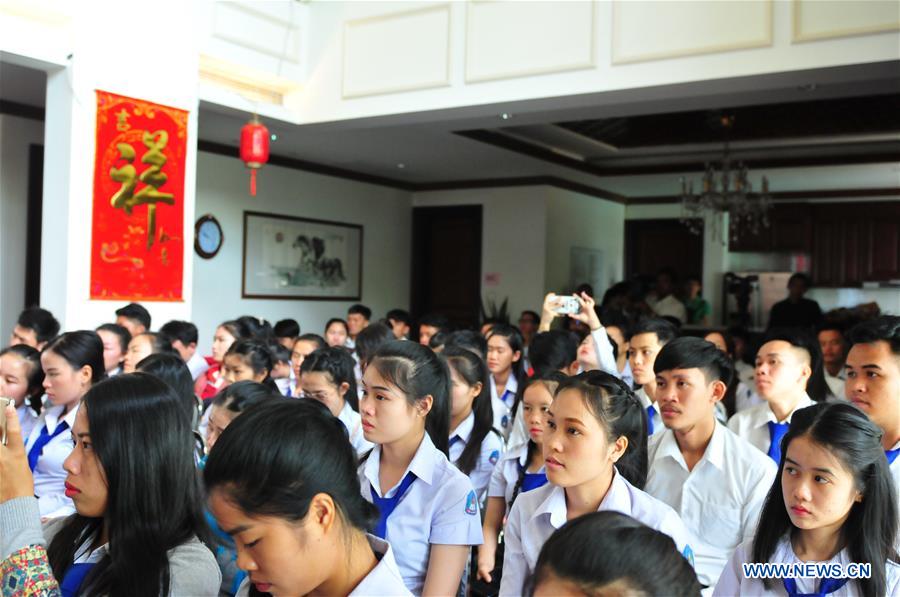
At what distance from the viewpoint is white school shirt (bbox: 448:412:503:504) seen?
2.94m

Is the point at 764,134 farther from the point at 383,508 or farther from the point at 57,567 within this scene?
the point at 57,567

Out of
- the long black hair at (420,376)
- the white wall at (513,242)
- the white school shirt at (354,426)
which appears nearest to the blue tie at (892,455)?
the long black hair at (420,376)

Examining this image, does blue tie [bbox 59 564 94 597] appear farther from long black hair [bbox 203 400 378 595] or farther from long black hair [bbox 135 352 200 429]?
long black hair [bbox 135 352 200 429]

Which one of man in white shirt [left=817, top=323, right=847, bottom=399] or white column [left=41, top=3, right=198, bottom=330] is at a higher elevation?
white column [left=41, top=3, right=198, bottom=330]

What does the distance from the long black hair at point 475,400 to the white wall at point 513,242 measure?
5.92 metres

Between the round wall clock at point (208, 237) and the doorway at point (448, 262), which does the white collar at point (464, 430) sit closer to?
the round wall clock at point (208, 237)

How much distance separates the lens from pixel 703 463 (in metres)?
2.33

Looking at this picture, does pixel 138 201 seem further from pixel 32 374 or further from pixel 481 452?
pixel 481 452

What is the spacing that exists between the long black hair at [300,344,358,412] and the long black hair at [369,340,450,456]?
0.87 metres

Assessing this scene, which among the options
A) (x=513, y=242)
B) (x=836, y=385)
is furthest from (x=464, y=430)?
(x=513, y=242)

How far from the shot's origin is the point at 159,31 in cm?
517

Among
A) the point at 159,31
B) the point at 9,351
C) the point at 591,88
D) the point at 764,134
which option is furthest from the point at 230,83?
the point at 764,134

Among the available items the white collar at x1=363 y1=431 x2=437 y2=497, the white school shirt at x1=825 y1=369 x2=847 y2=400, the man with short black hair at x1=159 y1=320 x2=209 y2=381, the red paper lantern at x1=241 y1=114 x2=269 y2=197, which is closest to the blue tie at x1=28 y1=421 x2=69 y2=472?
the white collar at x1=363 y1=431 x2=437 y2=497

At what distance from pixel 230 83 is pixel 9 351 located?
129 inches
